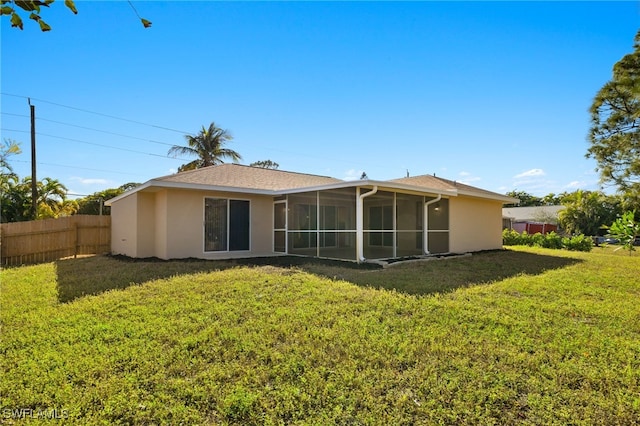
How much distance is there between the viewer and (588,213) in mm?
27359

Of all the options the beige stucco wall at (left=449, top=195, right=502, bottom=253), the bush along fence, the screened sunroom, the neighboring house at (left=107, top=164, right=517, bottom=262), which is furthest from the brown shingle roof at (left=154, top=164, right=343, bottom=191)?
the bush along fence

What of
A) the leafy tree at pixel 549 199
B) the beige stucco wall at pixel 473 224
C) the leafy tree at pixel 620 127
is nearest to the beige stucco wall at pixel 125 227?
the beige stucco wall at pixel 473 224

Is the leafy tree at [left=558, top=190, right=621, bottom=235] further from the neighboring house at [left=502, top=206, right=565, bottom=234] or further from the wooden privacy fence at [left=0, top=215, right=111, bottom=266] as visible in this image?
the wooden privacy fence at [left=0, top=215, right=111, bottom=266]

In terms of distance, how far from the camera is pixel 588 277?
804cm

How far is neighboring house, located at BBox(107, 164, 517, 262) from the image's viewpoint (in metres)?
10.3

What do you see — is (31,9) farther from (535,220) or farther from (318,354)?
(535,220)

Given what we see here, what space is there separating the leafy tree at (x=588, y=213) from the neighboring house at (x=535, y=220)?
9.90 ft

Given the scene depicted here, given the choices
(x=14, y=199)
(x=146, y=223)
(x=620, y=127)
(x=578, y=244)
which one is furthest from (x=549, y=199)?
(x=14, y=199)

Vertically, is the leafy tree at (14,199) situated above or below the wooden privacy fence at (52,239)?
above

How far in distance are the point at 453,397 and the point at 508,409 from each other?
0.39m

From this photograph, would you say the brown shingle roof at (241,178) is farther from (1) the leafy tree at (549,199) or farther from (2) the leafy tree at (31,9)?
(1) the leafy tree at (549,199)

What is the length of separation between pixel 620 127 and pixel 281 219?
43.2ft

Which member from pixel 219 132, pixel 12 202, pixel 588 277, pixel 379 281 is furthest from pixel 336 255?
pixel 219 132

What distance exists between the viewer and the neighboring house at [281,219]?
10289 mm
